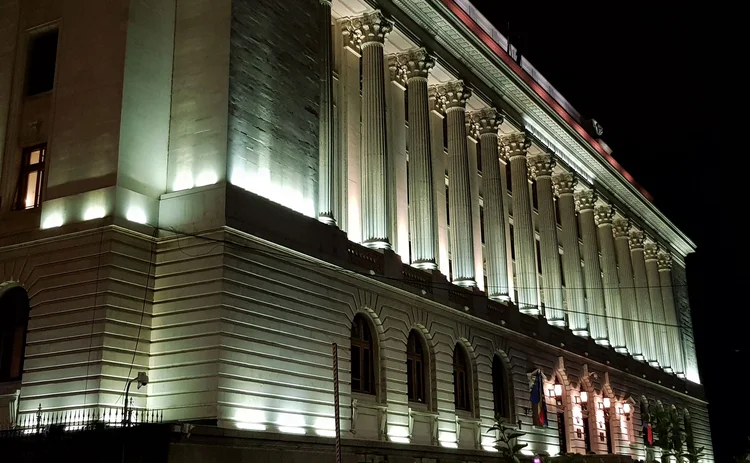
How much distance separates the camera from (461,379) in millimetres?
45250

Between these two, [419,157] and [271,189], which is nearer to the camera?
[271,189]

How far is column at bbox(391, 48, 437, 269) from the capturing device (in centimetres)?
4422

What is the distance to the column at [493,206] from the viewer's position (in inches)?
2013

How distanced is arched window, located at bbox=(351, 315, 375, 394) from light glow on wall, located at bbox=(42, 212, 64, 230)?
42.0 ft

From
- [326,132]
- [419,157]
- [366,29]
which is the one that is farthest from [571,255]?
[326,132]

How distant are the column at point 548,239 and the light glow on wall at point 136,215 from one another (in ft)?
110

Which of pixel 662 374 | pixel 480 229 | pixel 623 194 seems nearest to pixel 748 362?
pixel 662 374

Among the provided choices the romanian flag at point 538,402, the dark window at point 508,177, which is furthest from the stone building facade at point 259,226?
A: the dark window at point 508,177

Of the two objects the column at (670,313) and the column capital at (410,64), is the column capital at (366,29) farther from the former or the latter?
the column at (670,313)

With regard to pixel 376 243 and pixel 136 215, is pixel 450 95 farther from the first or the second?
pixel 136 215

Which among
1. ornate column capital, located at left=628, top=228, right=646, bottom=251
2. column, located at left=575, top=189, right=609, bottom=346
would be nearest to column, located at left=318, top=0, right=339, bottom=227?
column, located at left=575, top=189, right=609, bottom=346

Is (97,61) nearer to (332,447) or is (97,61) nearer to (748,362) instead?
(332,447)

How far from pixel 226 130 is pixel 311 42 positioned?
7689mm

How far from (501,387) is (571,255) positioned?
59.1 ft
